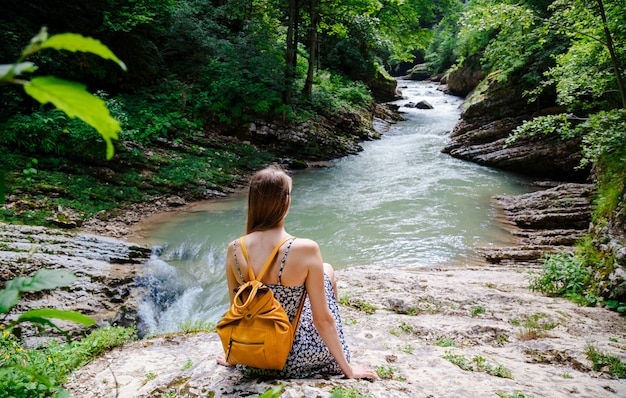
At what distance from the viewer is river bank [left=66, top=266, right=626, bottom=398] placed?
244 cm

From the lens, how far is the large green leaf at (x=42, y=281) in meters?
0.68

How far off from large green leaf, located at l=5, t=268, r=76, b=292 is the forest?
4.33 meters

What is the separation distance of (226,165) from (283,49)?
712 cm

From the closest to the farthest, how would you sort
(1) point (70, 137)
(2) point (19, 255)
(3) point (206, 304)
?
(2) point (19, 255), (3) point (206, 304), (1) point (70, 137)

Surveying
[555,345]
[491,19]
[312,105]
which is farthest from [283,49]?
→ [555,345]

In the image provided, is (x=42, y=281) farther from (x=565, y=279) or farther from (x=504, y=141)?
(x=504, y=141)

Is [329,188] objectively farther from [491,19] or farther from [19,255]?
[19,255]

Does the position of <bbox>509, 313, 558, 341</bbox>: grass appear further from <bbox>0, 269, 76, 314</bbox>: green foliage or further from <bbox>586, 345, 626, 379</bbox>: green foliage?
<bbox>0, 269, 76, 314</bbox>: green foliage

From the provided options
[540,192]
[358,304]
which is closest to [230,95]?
[540,192]

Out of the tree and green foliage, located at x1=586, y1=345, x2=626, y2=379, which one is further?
green foliage, located at x1=586, y1=345, x2=626, y2=379

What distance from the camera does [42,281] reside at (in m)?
0.73

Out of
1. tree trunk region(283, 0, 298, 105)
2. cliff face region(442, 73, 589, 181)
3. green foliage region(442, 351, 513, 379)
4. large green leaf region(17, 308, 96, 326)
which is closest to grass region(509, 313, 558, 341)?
green foliage region(442, 351, 513, 379)

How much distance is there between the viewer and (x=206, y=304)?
621 cm

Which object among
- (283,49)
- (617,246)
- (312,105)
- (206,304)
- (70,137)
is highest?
(283,49)
